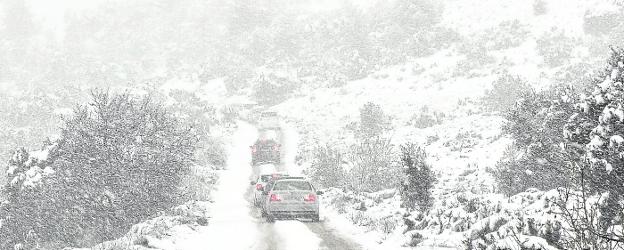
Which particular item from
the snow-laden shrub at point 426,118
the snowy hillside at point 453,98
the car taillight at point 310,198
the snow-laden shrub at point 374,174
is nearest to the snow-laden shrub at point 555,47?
the snowy hillside at point 453,98

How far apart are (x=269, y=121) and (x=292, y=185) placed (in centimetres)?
3100

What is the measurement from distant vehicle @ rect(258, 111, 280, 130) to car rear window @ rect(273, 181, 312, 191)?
30.1 metres

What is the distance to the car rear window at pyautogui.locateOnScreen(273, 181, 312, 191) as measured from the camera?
16828 mm

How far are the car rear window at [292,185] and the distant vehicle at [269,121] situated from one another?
98.8 ft

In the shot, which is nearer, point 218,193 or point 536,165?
point 536,165

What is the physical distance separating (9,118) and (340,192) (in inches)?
1521

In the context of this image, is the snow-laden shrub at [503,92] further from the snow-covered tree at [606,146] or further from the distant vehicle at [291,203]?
the snow-covered tree at [606,146]

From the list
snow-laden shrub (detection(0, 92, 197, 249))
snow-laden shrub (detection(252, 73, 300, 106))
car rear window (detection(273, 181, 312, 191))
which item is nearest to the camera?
car rear window (detection(273, 181, 312, 191))

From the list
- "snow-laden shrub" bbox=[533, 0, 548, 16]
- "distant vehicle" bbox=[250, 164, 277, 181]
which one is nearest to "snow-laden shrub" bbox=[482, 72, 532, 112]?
"distant vehicle" bbox=[250, 164, 277, 181]

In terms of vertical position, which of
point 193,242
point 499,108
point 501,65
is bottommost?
point 193,242

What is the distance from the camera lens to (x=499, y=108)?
37.8m

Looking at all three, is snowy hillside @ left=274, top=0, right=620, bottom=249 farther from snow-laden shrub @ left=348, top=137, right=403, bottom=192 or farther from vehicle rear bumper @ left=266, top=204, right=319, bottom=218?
snow-laden shrub @ left=348, top=137, right=403, bottom=192

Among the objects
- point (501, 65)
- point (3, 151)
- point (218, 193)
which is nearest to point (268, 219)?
point (218, 193)

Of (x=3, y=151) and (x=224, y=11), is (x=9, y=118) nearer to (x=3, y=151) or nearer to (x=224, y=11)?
(x=3, y=151)
